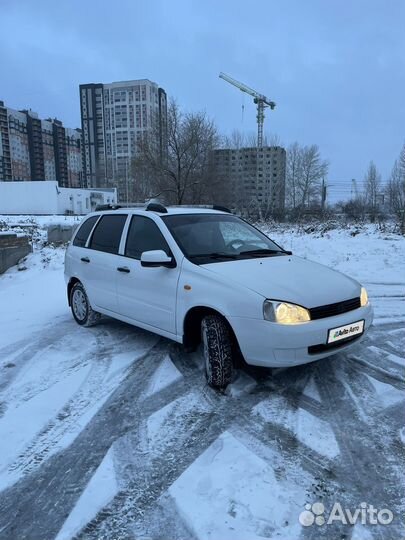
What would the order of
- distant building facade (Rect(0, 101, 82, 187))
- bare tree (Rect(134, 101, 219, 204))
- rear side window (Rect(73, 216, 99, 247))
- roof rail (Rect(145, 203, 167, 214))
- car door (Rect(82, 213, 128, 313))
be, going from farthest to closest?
distant building facade (Rect(0, 101, 82, 187)) → bare tree (Rect(134, 101, 219, 204)) → rear side window (Rect(73, 216, 99, 247)) → car door (Rect(82, 213, 128, 313)) → roof rail (Rect(145, 203, 167, 214))

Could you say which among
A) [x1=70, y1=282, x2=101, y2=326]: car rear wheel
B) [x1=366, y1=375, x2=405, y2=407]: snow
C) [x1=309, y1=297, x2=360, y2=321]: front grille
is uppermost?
[x1=309, y1=297, x2=360, y2=321]: front grille

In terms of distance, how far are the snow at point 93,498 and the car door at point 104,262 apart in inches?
103

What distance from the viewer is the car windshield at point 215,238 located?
442 cm

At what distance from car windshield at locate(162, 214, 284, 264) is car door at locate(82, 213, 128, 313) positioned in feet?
3.04

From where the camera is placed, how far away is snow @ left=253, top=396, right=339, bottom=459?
2.97 metres

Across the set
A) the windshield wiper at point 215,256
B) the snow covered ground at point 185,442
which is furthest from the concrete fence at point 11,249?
→ the windshield wiper at point 215,256

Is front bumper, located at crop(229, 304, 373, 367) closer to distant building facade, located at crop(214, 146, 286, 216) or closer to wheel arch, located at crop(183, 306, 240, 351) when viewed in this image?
wheel arch, located at crop(183, 306, 240, 351)

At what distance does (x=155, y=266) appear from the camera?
429cm

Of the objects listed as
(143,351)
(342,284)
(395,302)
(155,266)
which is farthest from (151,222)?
(395,302)

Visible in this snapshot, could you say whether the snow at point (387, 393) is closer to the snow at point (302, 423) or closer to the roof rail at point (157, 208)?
the snow at point (302, 423)

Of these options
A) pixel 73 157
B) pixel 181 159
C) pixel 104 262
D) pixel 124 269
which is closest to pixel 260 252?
pixel 124 269

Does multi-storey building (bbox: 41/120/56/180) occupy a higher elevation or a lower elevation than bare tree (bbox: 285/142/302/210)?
higher

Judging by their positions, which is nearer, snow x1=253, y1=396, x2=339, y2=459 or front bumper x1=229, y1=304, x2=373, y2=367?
snow x1=253, y1=396, x2=339, y2=459

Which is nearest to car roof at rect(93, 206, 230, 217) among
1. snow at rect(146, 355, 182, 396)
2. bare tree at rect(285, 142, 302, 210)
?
snow at rect(146, 355, 182, 396)
